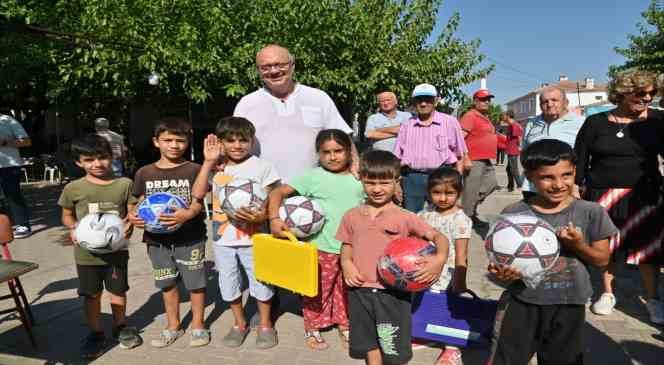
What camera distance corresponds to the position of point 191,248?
11.0 feet

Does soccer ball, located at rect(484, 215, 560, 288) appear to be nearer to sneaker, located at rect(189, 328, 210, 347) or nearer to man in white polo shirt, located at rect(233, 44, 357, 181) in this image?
man in white polo shirt, located at rect(233, 44, 357, 181)

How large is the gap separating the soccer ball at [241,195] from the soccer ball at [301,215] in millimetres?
174

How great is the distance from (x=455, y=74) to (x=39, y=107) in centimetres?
1670

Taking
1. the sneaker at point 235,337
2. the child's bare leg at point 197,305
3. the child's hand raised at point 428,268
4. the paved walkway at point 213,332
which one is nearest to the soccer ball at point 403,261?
the child's hand raised at point 428,268

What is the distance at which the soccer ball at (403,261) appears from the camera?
2.35 metres

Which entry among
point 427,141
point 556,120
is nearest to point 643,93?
point 556,120

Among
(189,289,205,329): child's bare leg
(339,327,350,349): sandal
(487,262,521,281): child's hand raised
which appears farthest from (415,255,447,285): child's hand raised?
(189,289,205,329): child's bare leg

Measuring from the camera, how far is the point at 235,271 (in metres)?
3.38

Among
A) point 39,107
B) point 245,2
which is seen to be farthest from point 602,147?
point 39,107

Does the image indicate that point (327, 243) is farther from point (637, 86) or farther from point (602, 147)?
point (637, 86)

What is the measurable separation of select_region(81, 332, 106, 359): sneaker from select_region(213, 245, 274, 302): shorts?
95 cm

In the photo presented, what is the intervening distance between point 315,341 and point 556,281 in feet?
5.88

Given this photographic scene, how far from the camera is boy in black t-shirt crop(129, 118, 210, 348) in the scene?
3.25 meters

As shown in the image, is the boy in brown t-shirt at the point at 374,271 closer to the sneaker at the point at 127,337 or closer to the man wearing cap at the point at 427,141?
the sneaker at the point at 127,337
